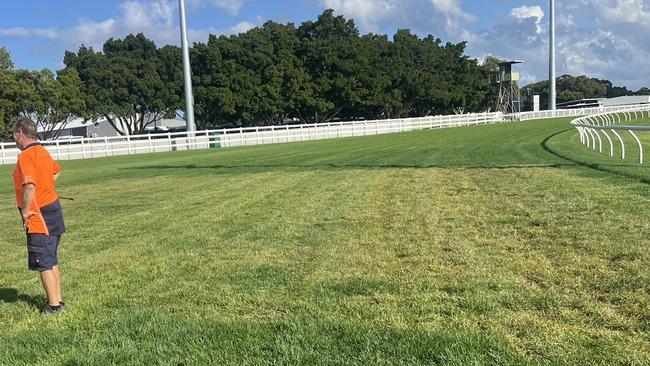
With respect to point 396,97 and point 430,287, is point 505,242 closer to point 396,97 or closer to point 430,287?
point 430,287

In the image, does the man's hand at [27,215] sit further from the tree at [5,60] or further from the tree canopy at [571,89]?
the tree canopy at [571,89]

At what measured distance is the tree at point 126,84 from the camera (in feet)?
182

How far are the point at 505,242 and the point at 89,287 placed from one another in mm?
4313

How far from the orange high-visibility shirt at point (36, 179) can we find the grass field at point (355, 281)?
0.78m

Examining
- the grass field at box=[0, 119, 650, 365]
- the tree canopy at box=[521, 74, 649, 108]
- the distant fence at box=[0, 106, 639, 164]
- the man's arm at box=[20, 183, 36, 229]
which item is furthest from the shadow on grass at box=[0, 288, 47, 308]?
the tree canopy at box=[521, 74, 649, 108]

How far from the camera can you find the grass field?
3680 millimetres

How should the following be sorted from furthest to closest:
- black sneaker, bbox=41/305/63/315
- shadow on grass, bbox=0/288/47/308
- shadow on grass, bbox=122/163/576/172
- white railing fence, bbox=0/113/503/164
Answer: white railing fence, bbox=0/113/503/164, shadow on grass, bbox=122/163/576/172, shadow on grass, bbox=0/288/47/308, black sneaker, bbox=41/305/63/315

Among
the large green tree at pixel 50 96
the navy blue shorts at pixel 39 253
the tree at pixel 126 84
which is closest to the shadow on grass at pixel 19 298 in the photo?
the navy blue shorts at pixel 39 253

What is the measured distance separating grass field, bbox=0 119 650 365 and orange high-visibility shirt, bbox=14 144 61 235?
777mm

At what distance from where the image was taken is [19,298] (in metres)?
5.21

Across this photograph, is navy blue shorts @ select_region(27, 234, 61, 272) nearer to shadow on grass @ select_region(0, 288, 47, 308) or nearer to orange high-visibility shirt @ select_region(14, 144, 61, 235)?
orange high-visibility shirt @ select_region(14, 144, 61, 235)

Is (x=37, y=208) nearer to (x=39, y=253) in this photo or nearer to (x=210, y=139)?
(x=39, y=253)

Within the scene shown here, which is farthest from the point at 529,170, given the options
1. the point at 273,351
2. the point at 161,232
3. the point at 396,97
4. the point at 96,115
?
the point at 396,97

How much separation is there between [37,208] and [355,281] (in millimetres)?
2769
